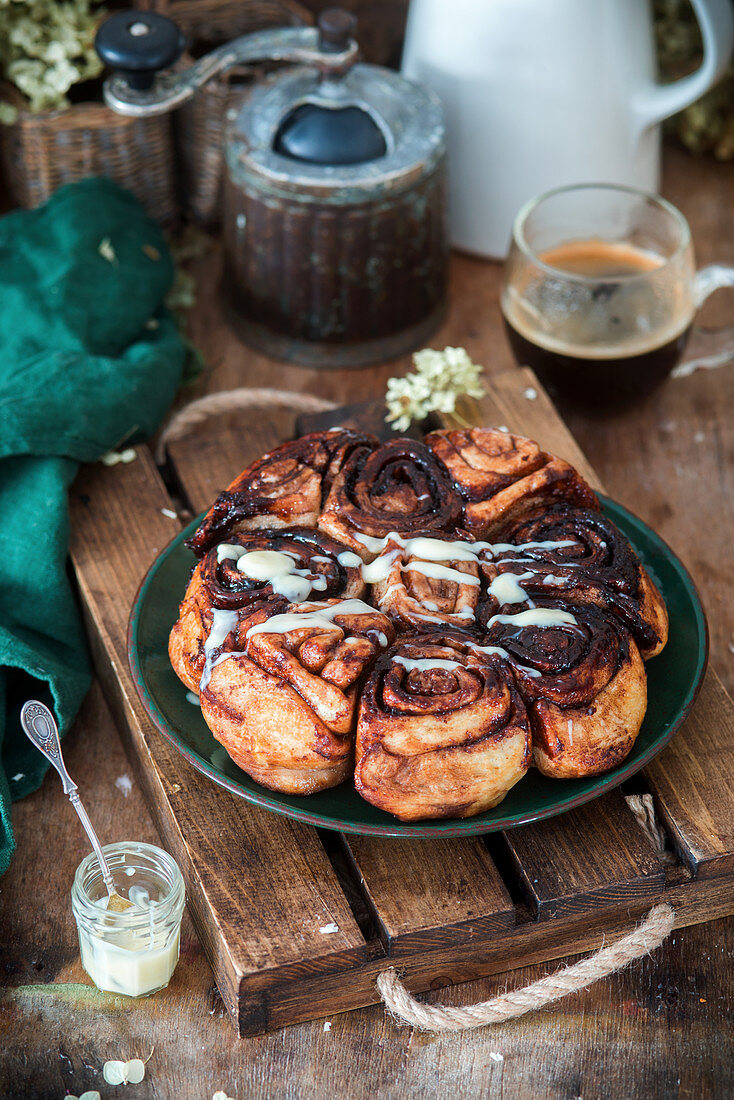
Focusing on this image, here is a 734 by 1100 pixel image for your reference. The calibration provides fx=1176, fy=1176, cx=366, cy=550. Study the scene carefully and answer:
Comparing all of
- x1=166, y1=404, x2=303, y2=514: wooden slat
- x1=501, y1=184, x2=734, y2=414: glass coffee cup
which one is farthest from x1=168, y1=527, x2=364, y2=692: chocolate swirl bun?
x1=501, y1=184, x2=734, y2=414: glass coffee cup

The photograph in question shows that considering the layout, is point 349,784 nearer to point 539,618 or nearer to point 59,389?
point 539,618

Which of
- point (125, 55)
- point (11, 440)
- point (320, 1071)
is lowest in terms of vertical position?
point (320, 1071)

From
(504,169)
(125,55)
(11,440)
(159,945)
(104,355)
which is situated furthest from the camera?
(504,169)

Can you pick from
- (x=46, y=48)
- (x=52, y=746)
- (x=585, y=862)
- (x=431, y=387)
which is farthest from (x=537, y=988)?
(x=46, y=48)

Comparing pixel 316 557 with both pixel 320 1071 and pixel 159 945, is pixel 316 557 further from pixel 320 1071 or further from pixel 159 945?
pixel 320 1071

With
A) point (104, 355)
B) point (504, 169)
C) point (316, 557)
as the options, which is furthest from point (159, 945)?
point (504, 169)

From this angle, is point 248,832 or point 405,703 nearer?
point 405,703

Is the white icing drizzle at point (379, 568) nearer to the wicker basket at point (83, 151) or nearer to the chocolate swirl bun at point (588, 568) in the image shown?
the chocolate swirl bun at point (588, 568)
